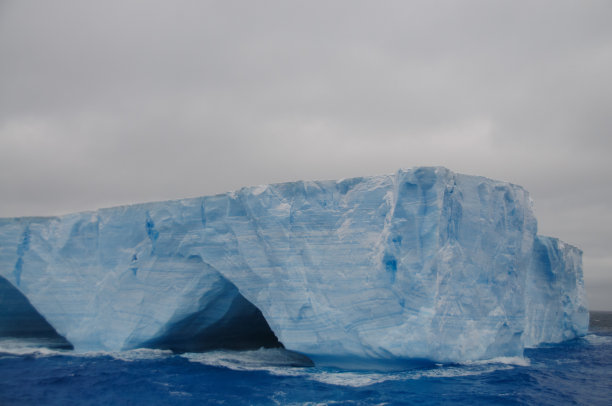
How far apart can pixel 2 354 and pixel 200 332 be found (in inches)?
200

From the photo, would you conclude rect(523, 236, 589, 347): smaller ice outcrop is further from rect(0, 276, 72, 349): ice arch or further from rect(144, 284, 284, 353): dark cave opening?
rect(0, 276, 72, 349): ice arch

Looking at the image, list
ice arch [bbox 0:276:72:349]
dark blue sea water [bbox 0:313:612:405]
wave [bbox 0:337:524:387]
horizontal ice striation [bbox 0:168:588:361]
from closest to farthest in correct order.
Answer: dark blue sea water [bbox 0:313:612:405], wave [bbox 0:337:524:387], horizontal ice striation [bbox 0:168:588:361], ice arch [bbox 0:276:72:349]

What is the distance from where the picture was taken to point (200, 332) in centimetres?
1341

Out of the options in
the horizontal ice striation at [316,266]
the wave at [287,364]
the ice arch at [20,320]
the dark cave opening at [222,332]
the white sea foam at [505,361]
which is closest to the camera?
the wave at [287,364]

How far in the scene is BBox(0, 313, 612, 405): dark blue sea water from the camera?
790 cm

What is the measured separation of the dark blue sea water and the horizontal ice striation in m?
0.53

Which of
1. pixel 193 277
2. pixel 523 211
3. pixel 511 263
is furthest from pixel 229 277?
pixel 523 211

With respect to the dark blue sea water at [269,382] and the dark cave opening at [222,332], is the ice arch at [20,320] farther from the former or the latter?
the dark cave opening at [222,332]

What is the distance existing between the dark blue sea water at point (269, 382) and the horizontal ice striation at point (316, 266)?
53 centimetres

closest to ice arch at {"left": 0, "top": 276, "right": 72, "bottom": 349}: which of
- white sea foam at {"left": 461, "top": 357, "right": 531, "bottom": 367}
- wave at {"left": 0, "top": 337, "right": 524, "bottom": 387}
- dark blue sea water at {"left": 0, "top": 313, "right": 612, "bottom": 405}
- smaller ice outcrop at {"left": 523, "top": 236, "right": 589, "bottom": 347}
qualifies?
wave at {"left": 0, "top": 337, "right": 524, "bottom": 387}

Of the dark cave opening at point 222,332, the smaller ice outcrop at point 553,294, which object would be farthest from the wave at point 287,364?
the smaller ice outcrop at point 553,294

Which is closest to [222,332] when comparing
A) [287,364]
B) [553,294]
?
[287,364]

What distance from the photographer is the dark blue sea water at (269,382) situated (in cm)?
790

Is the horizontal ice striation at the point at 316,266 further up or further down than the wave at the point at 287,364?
further up
